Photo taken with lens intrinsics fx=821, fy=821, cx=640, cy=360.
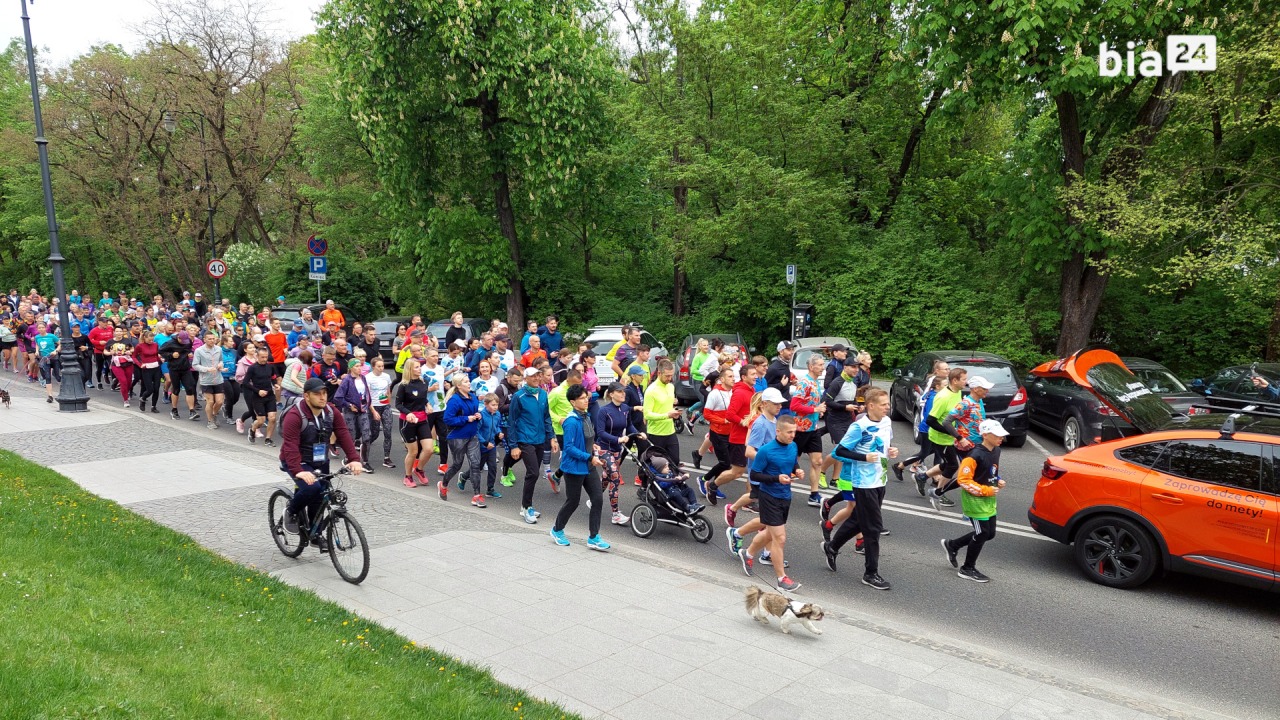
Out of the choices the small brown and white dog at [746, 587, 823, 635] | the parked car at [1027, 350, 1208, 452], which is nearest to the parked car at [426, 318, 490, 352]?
the parked car at [1027, 350, 1208, 452]

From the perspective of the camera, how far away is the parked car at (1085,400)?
12.5 metres

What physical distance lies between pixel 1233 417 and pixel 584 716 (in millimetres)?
6358

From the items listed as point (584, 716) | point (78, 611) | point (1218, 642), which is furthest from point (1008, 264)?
point (78, 611)

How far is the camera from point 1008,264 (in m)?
22.7

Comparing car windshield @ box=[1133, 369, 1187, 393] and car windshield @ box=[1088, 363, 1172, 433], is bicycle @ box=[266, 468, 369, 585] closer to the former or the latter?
car windshield @ box=[1088, 363, 1172, 433]

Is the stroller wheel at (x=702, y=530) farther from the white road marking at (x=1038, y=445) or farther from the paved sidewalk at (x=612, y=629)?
the white road marking at (x=1038, y=445)

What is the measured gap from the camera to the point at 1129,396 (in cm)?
1242

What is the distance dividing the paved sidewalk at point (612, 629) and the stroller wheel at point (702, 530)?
71cm

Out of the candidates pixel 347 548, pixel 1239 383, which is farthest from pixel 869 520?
pixel 1239 383

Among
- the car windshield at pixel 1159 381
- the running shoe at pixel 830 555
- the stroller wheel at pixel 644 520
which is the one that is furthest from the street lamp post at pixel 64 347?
the car windshield at pixel 1159 381

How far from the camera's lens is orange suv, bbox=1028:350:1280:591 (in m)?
6.64

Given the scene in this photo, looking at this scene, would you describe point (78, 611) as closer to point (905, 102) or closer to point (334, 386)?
point (334, 386)

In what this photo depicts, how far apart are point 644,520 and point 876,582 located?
2.57 metres

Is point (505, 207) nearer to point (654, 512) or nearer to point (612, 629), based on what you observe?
point (654, 512)
